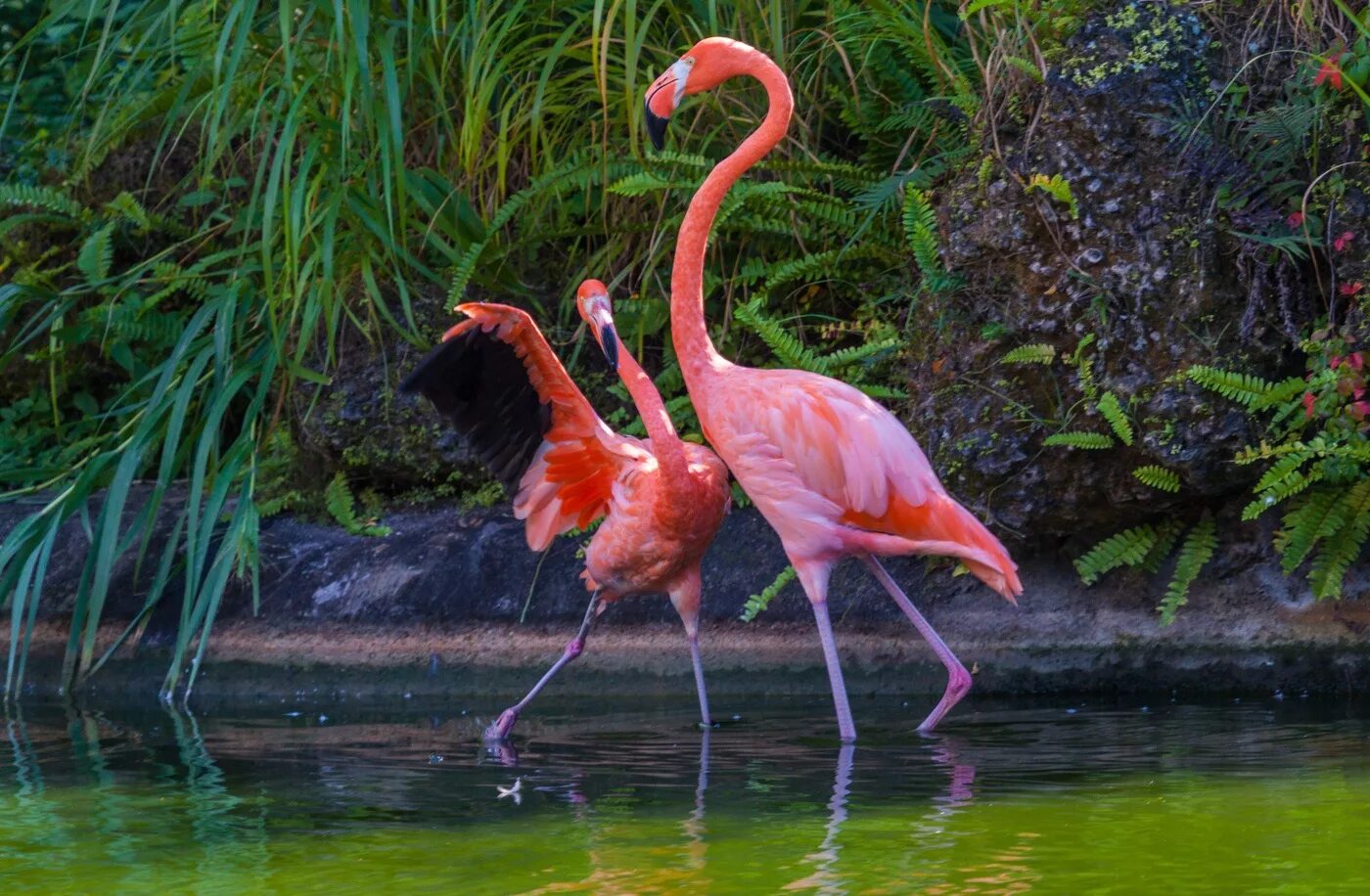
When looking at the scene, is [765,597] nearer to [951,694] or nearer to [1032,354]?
[951,694]

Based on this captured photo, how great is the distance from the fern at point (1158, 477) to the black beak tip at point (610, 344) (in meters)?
1.66

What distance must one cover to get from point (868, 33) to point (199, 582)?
3218 mm

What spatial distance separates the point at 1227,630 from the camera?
5066 millimetres

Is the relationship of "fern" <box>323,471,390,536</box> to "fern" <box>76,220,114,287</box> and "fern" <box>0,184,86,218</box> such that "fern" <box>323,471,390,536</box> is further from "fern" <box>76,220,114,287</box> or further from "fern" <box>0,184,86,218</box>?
"fern" <box>0,184,86,218</box>

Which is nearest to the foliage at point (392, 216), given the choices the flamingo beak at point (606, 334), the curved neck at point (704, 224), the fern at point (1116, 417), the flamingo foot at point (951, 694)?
the curved neck at point (704, 224)

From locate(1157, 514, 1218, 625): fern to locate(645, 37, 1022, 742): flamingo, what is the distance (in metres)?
0.68

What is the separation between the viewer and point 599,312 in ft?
16.3

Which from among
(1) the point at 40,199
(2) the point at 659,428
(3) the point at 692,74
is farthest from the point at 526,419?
(1) the point at 40,199

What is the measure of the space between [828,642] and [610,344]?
109cm

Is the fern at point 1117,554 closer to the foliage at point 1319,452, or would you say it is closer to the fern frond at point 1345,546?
the foliage at point 1319,452

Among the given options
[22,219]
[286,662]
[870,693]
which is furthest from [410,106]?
[870,693]

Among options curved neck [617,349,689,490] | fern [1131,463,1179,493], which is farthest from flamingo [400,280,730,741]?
fern [1131,463,1179,493]

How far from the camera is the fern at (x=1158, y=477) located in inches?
197

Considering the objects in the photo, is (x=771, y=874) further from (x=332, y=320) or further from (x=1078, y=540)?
(x=332, y=320)
